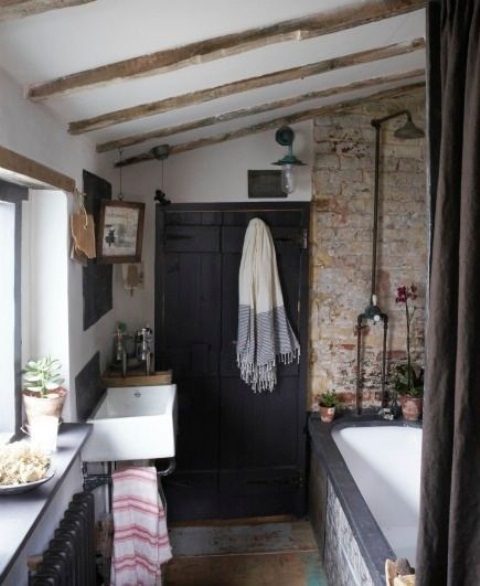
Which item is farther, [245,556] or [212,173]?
[212,173]

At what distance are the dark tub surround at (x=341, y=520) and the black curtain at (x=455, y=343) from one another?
24.7 inches

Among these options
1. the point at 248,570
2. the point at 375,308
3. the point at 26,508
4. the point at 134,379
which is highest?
the point at 375,308

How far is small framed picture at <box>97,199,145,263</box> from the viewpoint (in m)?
2.77

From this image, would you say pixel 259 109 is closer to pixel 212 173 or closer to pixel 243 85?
pixel 243 85

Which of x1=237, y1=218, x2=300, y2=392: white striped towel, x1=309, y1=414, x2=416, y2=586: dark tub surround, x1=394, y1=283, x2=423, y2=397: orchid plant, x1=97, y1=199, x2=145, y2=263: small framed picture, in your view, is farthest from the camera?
x1=394, y1=283, x2=423, y2=397: orchid plant

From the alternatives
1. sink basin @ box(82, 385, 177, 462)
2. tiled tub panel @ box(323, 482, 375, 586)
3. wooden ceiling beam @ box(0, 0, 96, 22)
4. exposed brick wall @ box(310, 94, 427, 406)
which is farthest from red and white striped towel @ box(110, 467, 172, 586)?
wooden ceiling beam @ box(0, 0, 96, 22)

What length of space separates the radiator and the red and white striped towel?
19cm

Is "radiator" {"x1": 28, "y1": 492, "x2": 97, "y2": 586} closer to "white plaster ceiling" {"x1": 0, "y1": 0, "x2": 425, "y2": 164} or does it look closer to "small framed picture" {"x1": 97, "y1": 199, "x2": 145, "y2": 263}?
"small framed picture" {"x1": 97, "y1": 199, "x2": 145, "y2": 263}

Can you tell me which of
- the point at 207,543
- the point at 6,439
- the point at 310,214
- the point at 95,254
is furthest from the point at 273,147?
the point at 207,543

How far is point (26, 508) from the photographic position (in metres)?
1.59

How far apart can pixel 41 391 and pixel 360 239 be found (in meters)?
2.10

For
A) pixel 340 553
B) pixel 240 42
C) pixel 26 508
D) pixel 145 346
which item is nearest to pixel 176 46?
pixel 240 42

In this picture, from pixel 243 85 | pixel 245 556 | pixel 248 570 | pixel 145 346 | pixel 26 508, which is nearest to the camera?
pixel 26 508

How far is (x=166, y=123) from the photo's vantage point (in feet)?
8.66
